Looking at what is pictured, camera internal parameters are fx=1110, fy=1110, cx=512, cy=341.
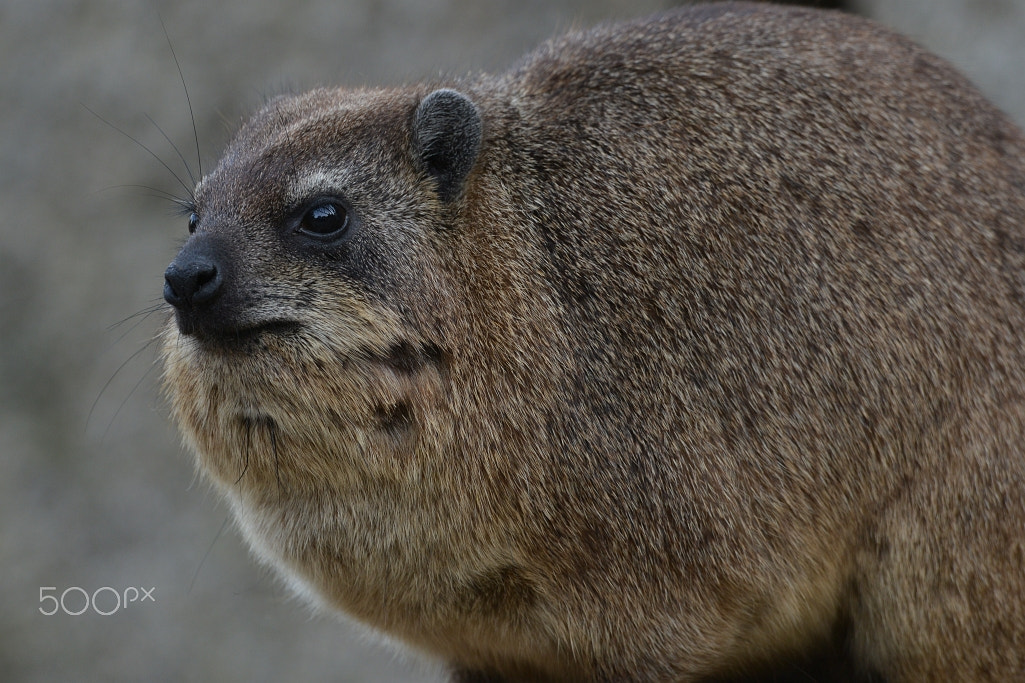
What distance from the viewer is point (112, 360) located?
31.3 feet

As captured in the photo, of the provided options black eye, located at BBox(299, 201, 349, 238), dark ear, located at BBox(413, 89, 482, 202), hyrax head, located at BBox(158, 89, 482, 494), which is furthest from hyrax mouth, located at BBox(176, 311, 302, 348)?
dark ear, located at BBox(413, 89, 482, 202)

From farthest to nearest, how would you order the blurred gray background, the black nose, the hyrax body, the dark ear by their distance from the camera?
the blurred gray background < the dark ear < the hyrax body < the black nose

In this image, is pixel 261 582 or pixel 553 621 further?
pixel 261 582

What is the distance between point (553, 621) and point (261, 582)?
5786 millimetres

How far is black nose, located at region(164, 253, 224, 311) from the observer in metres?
3.73

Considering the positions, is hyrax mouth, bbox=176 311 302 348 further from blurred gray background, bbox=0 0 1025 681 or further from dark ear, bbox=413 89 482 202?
blurred gray background, bbox=0 0 1025 681

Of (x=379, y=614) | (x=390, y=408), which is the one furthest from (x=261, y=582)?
(x=390, y=408)

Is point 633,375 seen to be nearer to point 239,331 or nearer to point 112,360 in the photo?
point 239,331

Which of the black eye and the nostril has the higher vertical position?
the black eye

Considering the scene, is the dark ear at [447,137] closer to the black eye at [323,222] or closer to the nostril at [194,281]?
the black eye at [323,222]

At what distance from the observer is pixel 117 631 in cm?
952

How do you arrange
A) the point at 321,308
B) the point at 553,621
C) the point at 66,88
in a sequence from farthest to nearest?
the point at 66,88 → the point at 553,621 → the point at 321,308

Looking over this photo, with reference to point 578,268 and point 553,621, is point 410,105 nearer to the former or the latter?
point 578,268

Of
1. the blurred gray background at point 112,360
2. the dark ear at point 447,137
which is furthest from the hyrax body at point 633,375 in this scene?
the blurred gray background at point 112,360
